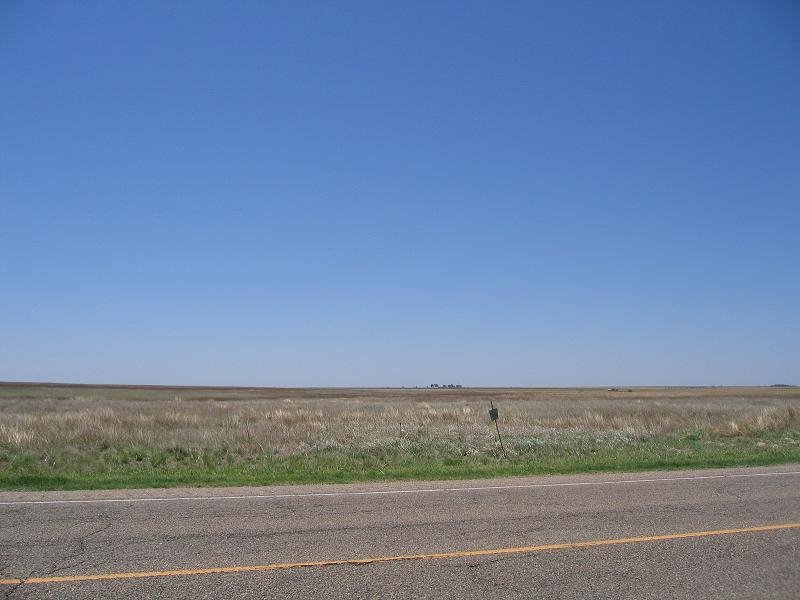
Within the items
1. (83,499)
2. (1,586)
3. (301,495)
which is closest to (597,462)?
(301,495)

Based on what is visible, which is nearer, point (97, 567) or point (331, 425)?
point (97, 567)

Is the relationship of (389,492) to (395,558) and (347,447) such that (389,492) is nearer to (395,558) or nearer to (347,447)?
(395,558)

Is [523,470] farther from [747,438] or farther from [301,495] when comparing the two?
[747,438]

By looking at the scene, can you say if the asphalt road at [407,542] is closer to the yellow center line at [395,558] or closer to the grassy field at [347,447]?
the yellow center line at [395,558]

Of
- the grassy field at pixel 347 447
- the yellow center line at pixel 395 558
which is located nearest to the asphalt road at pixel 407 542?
the yellow center line at pixel 395 558

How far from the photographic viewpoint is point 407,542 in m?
7.43

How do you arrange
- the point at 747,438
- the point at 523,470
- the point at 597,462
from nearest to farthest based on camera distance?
the point at 523,470, the point at 597,462, the point at 747,438

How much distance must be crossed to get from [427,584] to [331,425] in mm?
22169

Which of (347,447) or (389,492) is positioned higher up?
(389,492)

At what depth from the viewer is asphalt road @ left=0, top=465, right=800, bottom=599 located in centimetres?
589

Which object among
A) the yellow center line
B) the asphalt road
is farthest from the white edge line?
the yellow center line

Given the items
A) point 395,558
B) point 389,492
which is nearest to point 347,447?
point 389,492

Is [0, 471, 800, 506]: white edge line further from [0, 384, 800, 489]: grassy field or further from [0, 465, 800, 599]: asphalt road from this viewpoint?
[0, 384, 800, 489]: grassy field

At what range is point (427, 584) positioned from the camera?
19.5ft
